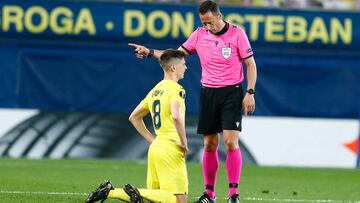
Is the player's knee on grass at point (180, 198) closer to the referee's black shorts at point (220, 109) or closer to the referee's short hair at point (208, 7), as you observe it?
the referee's black shorts at point (220, 109)

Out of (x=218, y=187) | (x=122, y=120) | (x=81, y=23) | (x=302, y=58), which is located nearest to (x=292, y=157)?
(x=302, y=58)

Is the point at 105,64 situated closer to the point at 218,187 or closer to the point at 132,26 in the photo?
the point at 132,26

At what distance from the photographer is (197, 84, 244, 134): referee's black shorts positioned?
10.2 m

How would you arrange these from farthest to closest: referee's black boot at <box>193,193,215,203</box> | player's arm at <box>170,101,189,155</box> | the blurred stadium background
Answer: the blurred stadium background
referee's black boot at <box>193,193,215,203</box>
player's arm at <box>170,101,189,155</box>

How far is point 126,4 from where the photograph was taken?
19.8 meters

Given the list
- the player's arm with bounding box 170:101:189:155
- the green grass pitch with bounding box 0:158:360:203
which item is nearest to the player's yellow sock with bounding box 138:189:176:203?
the player's arm with bounding box 170:101:189:155

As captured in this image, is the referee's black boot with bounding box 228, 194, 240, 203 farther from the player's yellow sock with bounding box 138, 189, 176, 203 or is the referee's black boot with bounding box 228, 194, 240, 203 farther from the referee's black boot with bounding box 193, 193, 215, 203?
the player's yellow sock with bounding box 138, 189, 176, 203

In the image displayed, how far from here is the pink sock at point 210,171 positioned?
33.9ft

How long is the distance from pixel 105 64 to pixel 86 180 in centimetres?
611

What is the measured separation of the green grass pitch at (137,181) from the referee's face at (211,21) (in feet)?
6.45

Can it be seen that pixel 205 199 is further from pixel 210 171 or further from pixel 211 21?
pixel 211 21

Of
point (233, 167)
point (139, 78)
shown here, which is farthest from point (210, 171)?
point (139, 78)

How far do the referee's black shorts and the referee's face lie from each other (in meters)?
0.62

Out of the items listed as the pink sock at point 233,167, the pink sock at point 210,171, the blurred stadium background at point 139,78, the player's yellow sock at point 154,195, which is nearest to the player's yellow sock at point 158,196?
the player's yellow sock at point 154,195
